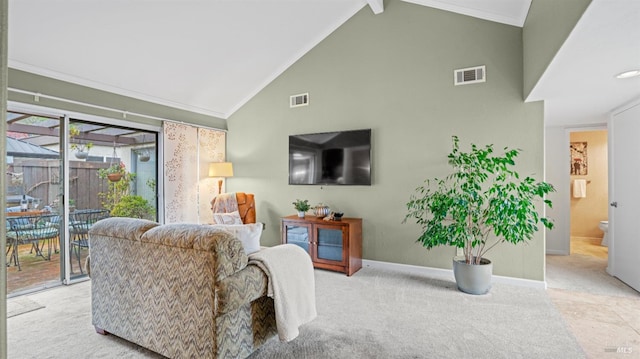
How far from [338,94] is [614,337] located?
150 inches

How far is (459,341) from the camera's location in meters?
2.27

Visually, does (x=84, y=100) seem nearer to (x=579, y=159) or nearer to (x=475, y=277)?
(x=475, y=277)

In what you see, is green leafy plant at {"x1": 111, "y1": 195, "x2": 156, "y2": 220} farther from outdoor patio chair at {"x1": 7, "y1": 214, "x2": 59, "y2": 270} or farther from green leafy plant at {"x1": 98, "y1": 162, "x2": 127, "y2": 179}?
outdoor patio chair at {"x1": 7, "y1": 214, "x2": 59, "y2": 270}

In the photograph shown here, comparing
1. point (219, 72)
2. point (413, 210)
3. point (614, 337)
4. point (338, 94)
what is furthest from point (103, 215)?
point (614, 337)

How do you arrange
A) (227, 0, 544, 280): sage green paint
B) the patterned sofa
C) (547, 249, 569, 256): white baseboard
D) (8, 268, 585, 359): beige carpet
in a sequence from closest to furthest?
the patterned sofa → (8, 268, 585, 359): beige carpet → (227, 0, 544, 280): sage green paint → (547, 249, 569, 256): white baseboard

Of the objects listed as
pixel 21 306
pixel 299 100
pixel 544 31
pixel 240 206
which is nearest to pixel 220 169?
pixel 240 206

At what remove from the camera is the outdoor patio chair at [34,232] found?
3.30 metres

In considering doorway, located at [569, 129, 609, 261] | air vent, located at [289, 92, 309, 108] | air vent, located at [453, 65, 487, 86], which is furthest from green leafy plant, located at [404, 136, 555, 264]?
doorway, located at [569, 129, 609, 261]

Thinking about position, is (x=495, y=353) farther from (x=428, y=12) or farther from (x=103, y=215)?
(x=103, y=215)

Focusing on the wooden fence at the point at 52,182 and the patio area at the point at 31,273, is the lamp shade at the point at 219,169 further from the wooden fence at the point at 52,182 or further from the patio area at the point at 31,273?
the patio area at the point at 31,273

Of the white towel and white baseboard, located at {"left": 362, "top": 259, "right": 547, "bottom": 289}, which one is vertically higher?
the white towel

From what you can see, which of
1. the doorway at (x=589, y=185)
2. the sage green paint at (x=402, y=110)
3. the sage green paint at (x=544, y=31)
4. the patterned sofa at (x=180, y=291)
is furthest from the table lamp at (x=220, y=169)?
the doorway at (x=589, y=185)

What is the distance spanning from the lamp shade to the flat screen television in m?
1.14

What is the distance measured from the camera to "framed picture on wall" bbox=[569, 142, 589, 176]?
5.71 m
